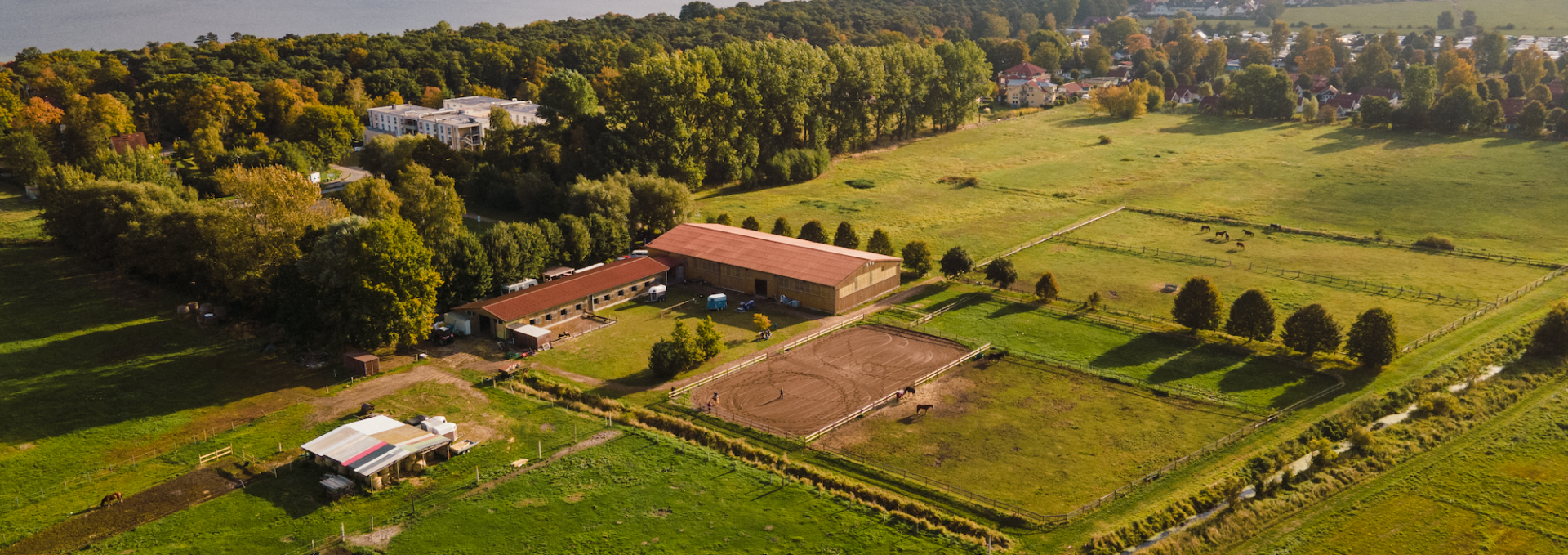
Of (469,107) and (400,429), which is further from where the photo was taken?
(469,107)

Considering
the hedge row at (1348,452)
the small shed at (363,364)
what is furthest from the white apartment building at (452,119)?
the hedge row at (1348,452)

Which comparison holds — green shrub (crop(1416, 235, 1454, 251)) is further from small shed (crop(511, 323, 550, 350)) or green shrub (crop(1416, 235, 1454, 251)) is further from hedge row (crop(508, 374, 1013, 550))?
small shed (crop(511, 323, 550, 350))

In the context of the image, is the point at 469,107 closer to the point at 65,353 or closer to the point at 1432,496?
the point at 65,353

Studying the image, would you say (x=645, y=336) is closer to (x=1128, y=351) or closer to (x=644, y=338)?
(x=644, y=338)

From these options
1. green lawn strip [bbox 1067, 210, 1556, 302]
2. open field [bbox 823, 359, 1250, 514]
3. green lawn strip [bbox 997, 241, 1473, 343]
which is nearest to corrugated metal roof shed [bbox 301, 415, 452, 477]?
open field [bbox 823, 359, 1250, 514]

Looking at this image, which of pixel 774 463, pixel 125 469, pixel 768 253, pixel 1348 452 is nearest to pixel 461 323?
pixel 125 469

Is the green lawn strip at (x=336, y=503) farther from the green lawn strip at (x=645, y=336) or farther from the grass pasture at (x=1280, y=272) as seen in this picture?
the grass pasture at (x=1280, y=272)

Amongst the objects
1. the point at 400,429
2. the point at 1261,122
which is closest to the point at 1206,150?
the point at 1261,122
